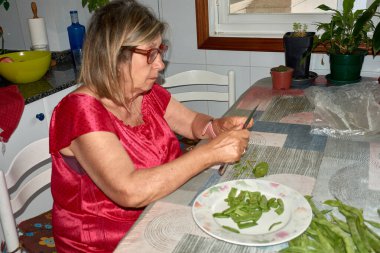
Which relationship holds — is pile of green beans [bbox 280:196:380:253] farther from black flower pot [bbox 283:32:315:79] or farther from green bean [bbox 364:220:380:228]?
black flower pot [bbox 283:32:315:79]

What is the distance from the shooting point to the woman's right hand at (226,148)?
1103 millimetres

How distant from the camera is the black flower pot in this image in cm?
187

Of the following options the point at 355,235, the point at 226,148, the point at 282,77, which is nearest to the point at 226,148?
the point at 226,148

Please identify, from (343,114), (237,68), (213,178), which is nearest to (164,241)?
(213,178)

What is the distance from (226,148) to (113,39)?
433 millimetres

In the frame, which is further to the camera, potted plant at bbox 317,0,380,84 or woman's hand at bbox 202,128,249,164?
potted plant at bbox 317,0,380,84

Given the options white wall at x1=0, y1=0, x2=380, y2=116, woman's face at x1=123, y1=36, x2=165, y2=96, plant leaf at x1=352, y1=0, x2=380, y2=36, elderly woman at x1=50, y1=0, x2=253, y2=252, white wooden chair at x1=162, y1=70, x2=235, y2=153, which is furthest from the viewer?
white wall at x1=0, y1=0, x2=380, y2=116

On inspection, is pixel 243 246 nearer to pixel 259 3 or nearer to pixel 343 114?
pixel 343 114

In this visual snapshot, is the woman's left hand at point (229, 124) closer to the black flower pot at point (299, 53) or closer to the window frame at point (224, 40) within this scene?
the black flower pot at point (299, 53)

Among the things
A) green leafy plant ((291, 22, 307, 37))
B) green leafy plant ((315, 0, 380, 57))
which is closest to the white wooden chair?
green leafy plant ((291, 22, 307, 37))

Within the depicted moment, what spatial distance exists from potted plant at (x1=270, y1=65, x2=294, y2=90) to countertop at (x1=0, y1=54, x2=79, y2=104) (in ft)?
3.27

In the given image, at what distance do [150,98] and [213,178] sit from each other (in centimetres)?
46

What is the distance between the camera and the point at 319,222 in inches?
34.7

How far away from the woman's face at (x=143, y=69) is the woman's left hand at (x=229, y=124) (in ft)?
1.07
